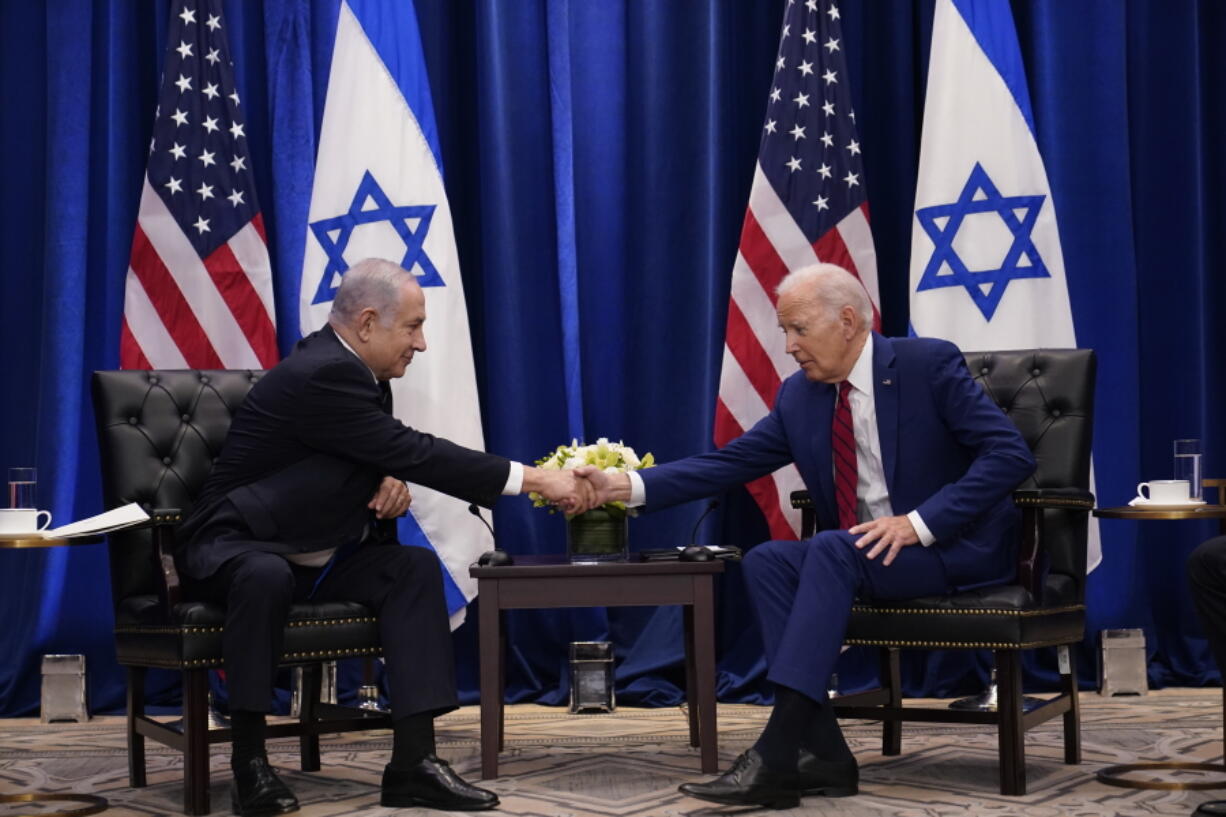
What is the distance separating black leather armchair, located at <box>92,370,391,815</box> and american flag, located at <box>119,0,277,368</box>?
0.95 metres

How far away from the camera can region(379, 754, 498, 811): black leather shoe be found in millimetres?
3289

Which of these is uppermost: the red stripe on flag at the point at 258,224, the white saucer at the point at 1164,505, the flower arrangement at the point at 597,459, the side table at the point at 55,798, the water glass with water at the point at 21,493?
the red stripe on flag at the point at 258,224

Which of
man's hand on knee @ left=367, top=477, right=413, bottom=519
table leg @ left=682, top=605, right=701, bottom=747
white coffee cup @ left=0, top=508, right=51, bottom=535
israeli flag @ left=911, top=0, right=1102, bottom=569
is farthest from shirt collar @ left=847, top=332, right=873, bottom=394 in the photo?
white coffee cup @ left=0, top=508, right=51, bottom=535

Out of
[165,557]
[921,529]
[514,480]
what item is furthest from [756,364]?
[165,557]

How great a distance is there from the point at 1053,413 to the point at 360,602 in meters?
1.95

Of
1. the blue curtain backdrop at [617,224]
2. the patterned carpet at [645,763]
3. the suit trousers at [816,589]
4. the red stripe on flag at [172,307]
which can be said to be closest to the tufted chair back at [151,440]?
the patterned carpet at [645,763]

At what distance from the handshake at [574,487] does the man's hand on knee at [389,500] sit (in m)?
0.33

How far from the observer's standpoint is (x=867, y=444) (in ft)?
12.1

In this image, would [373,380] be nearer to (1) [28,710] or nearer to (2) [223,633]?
(2) [223,633]

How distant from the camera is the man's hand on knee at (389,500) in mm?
3699

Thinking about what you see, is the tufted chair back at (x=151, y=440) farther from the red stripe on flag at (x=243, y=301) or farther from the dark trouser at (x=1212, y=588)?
the dark trouser at (x=1212, y=588)

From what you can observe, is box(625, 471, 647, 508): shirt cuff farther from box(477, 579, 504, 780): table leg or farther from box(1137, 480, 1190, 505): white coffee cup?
box(1137, 480, 1190, 505): white coffee cup

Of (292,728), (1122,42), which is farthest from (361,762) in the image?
(1122,42)

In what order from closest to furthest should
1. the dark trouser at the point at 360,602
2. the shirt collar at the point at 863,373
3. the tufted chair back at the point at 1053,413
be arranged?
the dark trouser at the point at 360,602 → the shirt collar at the point at 863,373 → the tufted chair back at the point at 1053,413
